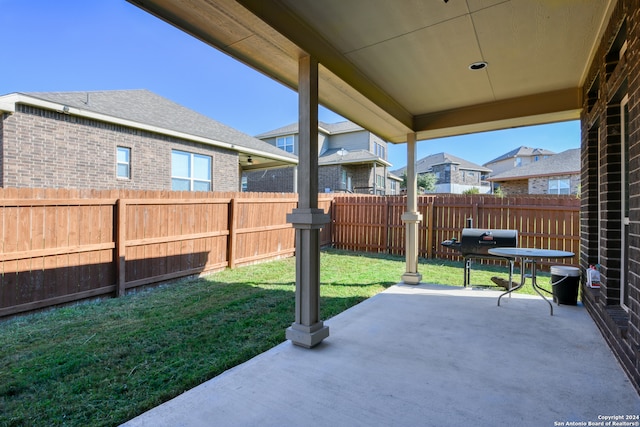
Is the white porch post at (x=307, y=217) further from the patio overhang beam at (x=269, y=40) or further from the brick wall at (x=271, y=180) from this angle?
the brick wall at (x=271, y=180)

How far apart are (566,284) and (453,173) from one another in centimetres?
2926

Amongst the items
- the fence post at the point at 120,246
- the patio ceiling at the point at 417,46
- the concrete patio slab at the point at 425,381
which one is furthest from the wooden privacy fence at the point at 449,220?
the fence post at the point at 120,246

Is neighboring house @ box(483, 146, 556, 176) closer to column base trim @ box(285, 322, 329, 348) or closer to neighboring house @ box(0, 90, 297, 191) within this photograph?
neighboring house @ box(0, 90, 297, 191)

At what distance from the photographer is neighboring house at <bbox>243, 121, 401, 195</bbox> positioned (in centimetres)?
1697

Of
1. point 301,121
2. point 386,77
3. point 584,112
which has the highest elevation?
point 386,77

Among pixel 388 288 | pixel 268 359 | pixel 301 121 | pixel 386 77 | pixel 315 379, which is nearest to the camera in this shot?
pixel 315 379

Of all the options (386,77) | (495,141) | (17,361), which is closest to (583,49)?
(386,77)

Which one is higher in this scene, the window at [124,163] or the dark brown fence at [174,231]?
the window at [124,163]

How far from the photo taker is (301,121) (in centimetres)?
298

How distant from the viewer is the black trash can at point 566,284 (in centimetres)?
425

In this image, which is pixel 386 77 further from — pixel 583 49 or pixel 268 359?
pixel 268 359

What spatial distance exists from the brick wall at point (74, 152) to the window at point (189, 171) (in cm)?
21

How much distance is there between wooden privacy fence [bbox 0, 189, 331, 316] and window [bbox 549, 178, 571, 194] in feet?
55.7

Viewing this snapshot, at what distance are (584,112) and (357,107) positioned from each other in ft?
8.97
